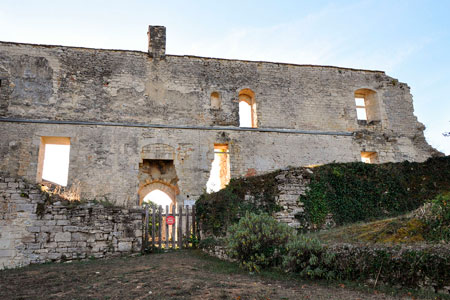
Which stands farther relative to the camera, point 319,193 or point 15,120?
point 15,120

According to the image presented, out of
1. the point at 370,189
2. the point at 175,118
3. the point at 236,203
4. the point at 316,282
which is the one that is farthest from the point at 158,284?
the point at 175,118

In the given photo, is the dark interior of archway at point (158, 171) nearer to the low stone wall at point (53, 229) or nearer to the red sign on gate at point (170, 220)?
the red sign on gate at point (170, 220)

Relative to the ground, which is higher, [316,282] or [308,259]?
[308,259]

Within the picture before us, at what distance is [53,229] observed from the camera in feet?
25.7

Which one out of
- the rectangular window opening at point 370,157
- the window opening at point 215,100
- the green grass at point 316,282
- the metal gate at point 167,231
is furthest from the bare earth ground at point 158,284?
the rectangular window opening at point 370,157

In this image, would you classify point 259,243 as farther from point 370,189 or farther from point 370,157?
point 370,157

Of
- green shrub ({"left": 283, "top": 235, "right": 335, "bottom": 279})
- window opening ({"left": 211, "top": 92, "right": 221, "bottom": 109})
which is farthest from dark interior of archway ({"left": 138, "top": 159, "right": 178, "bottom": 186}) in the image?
green shrub ({"left": 283, "top": 235, "right": 335, "bottom": 279})

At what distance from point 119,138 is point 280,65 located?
309 inches

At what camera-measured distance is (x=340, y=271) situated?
5098 mm

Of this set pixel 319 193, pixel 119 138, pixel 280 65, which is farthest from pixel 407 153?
pixel 119 138

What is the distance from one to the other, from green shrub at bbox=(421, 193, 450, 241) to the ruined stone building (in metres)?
8.20

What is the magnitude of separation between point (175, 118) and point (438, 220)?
10.4 meters

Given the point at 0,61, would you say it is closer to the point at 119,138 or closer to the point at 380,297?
the point at 119,138

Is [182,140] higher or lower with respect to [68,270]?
higher
